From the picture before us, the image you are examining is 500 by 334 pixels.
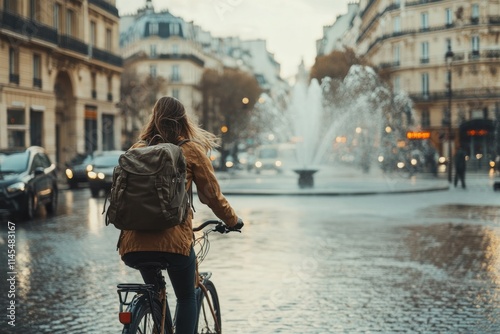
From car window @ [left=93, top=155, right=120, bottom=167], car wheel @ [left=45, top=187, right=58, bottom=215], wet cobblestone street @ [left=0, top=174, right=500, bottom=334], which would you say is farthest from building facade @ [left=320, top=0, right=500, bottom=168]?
wet cobblestone street @ [left=0, top=174, right=500, bottom=334]

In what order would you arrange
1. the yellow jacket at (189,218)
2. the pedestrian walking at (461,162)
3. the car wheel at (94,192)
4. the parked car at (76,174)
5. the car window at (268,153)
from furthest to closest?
1. the car window at (268,153)
2. the parked car at (76,174)
3. the pedestrian walking at (461,162)
4. the car wheel at (94,192)
5. the yellow jacket at (189,218)

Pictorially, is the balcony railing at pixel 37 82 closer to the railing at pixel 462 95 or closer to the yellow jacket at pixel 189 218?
the yellow jacket at pixel 189 218

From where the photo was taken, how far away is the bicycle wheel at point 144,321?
407 cm

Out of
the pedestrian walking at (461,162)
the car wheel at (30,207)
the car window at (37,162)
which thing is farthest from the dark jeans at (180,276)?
the pedestrian walking at (461,162)

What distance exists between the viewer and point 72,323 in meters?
6.99

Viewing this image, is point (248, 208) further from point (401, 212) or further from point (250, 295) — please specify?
point (250, 295)

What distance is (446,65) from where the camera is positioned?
72562 mm

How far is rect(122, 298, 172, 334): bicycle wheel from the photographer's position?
4070 millimetres

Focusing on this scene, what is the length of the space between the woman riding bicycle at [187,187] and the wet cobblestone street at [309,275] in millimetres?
2172

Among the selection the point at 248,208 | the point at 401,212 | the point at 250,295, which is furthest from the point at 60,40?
the point at 250,295

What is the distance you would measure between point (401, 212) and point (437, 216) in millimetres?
1342

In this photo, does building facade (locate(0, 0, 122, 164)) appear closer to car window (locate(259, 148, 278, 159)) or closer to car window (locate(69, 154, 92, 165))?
car window (locate(69, 154, 92, 165))

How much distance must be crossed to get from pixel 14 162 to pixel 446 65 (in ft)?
196

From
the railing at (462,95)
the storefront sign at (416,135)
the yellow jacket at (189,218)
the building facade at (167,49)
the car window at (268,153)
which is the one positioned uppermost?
the building facade at (167,49)
